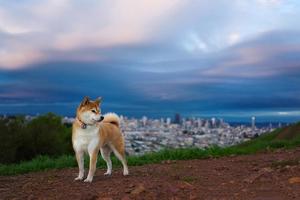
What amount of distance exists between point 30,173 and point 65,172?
0.86 metres

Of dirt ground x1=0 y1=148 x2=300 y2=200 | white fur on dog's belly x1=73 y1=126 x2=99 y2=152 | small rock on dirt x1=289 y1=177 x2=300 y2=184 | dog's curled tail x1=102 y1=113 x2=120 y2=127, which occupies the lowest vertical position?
dirt ground x1=0 y1=148 x2=300 y2=200

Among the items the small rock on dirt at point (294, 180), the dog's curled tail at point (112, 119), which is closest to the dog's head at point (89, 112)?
the dog's curled tail at point (112, 119)

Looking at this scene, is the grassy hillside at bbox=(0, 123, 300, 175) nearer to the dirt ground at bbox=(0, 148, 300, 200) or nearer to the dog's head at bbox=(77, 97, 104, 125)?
the dirt ground at bbox=(0, 148, 300, 200)

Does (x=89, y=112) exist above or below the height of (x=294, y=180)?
above

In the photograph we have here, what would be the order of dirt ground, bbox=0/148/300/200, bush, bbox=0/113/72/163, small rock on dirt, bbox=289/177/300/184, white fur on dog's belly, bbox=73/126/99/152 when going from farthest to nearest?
bush, bbox=0/113/72/163, white fur on dog's belly, bbox=73/126/99/152, small rock on dirt, bbox=289/177/300/184, dirt ground, bbox=0/148/300/200

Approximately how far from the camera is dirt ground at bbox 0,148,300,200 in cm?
697

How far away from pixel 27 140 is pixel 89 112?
16696mm

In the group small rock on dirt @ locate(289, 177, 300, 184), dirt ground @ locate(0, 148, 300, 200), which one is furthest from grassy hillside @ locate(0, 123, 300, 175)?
small rock on dirt @ locate(289, 177, 300, 184)

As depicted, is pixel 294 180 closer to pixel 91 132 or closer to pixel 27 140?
pixel 91 132

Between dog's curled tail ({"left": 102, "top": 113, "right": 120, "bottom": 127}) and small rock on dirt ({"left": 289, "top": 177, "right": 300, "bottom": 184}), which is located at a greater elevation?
dog's curled tail ({"left": 102, "top": 113, "right": 120, "bottom": 127})

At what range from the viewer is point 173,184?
24.8ft

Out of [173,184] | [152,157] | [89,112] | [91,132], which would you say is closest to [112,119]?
[91,132]

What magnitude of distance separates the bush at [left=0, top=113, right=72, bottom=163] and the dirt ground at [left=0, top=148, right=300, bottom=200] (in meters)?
11.8

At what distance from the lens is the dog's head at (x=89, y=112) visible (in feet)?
26.8
